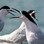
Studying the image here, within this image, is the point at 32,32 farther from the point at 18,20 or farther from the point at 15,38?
the point at 18,20

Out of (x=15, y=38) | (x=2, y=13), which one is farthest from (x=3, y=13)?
(x=15, y=38)

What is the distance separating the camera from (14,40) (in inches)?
269

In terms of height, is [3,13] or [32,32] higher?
[3,13]

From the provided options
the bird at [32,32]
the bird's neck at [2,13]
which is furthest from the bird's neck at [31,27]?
the bird's neck at [2,13]

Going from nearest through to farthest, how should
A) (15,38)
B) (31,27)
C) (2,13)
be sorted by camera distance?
(31,27) < (15,38) < (2,13)

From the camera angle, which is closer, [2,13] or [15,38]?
[15,38]

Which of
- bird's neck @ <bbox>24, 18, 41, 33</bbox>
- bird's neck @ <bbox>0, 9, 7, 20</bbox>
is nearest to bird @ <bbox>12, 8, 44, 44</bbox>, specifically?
bird's neck @ <bbox>24, 18, 41, 33</bbox>

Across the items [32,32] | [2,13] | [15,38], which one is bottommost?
[32,32]

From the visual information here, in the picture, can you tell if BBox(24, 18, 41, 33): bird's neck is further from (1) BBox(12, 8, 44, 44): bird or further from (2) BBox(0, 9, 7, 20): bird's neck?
(2) BBox(0, 9, 7, 20): bird's neck

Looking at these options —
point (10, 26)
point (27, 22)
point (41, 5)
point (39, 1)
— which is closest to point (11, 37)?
point (27, 22)

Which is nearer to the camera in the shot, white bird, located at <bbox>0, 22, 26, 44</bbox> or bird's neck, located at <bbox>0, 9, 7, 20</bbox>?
white bird, located at <bbox>0, 22, 26, 44</bbox>

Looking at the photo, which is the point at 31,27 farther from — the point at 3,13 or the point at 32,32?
the point at 3,13

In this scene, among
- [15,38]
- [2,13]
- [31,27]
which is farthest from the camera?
[2,13]

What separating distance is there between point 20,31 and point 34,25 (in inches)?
43.0
